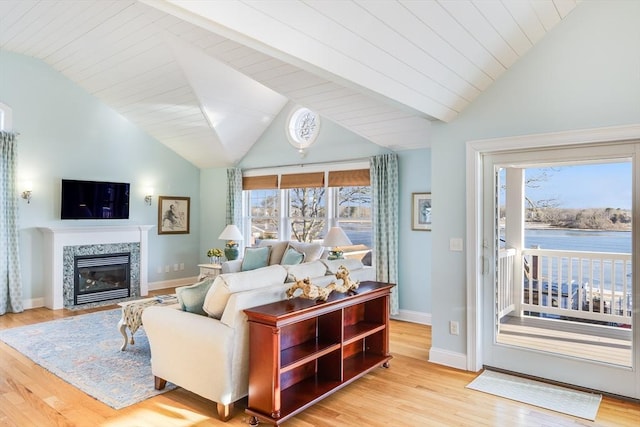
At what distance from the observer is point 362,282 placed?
3996mm

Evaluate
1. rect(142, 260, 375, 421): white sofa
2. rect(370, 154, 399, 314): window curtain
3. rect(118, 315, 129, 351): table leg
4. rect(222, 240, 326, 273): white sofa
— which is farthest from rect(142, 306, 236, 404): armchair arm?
rect(370, 154, 399, 314): window curtain

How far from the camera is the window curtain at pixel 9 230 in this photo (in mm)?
5629

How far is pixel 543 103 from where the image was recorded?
3.44 metres

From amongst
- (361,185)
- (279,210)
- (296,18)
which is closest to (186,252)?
(279,210)

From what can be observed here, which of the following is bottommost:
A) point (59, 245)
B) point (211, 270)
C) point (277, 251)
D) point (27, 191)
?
point (211, 270)

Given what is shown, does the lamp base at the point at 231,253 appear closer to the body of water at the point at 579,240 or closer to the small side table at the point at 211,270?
the small side table at the point at 211,270

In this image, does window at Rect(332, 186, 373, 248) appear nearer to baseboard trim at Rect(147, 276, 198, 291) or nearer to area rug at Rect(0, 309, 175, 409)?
area rug at Rect(0, 309, 175, 409)

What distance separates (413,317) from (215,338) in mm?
3335

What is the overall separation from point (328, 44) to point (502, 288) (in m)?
2.71

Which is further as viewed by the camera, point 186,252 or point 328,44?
point 186,252

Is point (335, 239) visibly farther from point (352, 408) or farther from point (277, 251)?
point (352, 408)

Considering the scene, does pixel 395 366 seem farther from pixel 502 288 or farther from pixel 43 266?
pixel 43 266

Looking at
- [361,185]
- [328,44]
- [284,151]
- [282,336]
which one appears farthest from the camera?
[284,151]

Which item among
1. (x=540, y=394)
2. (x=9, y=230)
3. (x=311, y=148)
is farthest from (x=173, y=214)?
(x=540, y=394)
